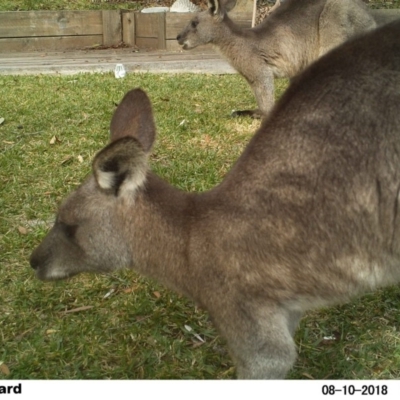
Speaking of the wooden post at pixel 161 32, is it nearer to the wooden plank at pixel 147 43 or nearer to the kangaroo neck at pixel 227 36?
the wooden plank at pixel 147 43

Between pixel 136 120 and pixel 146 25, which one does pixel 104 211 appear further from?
pixel 146 25

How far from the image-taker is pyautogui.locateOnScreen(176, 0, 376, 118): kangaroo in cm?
662

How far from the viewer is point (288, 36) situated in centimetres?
680

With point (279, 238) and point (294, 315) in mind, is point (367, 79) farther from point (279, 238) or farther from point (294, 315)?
point (294, 315)

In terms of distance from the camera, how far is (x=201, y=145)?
5039mm

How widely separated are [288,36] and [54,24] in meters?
6.71

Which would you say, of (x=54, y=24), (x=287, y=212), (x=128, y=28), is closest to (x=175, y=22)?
(x=128, y=28)

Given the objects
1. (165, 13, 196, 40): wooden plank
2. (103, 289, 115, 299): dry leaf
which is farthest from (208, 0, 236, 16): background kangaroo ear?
(103, 289, 115, 299): dry leaf

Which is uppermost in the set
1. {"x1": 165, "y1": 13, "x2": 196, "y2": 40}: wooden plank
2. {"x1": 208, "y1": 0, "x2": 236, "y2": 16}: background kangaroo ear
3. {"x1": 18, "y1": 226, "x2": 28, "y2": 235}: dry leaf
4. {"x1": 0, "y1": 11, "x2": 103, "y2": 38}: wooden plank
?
{"x1": 208, "y1": 0, "x2": 236, "y2": 16}: background kangaroo ear

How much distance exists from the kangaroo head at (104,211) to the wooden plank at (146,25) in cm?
958

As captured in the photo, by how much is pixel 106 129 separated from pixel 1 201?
1595 mm

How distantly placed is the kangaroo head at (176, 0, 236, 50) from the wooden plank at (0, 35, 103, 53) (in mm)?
5344

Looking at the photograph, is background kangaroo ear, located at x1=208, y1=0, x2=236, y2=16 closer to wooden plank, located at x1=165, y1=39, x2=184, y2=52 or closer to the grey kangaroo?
wooden plank, located at x1=165, y1=39, x2=184, y2=52

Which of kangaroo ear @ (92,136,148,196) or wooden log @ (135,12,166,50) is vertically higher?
kangaroo ear @ (92,136,148,196)
